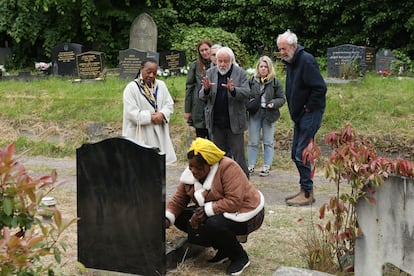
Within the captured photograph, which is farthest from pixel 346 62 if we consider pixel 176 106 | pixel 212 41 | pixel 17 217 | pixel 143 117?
pixel 17 217

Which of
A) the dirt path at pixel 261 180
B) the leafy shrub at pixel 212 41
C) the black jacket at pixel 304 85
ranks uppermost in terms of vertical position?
the leafy shrub at pixel 212 41

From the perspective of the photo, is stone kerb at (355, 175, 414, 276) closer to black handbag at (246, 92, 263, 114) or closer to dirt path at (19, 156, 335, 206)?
dirt path at (19, 156, 335, 206)

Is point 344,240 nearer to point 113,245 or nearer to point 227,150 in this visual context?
point 113,245

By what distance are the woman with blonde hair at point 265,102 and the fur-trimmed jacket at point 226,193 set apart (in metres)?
3.90

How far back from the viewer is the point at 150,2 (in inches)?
845

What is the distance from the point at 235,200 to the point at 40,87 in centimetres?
1029

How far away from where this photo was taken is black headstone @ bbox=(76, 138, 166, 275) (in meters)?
5.06

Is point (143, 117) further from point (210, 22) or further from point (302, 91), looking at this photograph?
point (210, 22)

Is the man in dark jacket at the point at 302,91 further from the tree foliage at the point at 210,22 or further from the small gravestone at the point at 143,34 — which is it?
the tree foliage at the point at 210,22

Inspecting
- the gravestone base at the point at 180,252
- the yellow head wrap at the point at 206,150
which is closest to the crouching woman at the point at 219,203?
the yellow head wrap at the point at 206,150

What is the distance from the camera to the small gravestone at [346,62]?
1399cm

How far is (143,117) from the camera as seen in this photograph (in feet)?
24.3

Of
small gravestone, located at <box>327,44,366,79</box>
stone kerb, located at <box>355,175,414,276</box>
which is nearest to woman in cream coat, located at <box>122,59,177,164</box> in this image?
stone kerb, located at <box>355,175,414,276</box>

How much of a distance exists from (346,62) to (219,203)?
9.83 m
